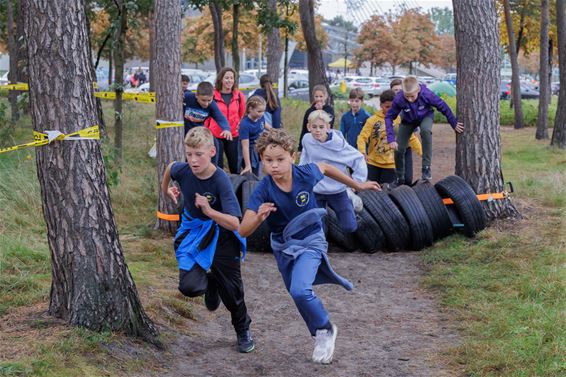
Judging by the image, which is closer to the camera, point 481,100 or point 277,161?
point 277,161

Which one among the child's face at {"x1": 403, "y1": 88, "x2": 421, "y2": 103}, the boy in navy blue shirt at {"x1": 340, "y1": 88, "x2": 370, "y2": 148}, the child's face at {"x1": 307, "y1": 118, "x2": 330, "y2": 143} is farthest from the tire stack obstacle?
the boy in navy blue shirt at {"x1": 340, "y1": 88, "x2": 370, "y2": 148}

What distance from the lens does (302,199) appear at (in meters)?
5.83

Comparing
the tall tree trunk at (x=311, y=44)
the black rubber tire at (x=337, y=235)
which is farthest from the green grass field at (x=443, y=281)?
the tall tree trunk at (x=311, y=44)

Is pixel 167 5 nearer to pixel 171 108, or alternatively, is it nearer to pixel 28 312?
pixel 171 108

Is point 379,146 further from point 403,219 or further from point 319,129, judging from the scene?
point 319,129

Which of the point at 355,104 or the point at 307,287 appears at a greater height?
the point at 355,104

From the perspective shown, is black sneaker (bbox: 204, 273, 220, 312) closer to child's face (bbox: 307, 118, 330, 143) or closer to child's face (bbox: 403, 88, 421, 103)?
child's face (bbox: 307, 118, 330, 143)

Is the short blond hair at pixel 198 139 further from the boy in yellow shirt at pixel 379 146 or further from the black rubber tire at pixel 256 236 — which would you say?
the boy in yellow shirt at pixel 379 146

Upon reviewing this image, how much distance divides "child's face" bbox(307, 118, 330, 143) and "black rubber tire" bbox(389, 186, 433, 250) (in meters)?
2.03

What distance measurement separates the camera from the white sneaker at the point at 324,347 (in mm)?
5809

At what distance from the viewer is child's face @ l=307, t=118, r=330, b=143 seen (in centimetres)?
805

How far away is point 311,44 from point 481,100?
11109mm

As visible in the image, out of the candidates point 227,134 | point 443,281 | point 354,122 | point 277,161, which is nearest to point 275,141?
point 277,161

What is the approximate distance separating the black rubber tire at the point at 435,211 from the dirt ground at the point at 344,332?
75 centimetres
